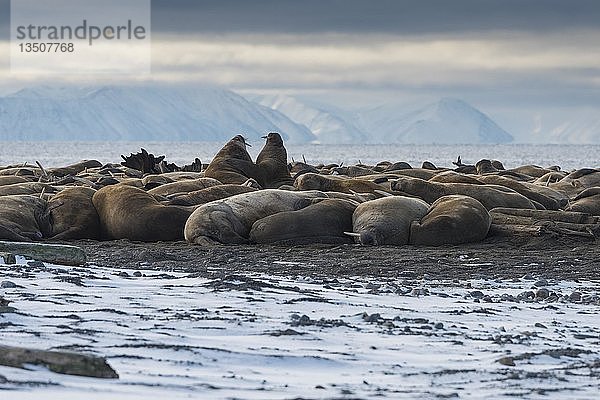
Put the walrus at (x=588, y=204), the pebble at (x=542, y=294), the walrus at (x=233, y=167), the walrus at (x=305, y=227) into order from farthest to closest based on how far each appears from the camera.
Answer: the walrus at (x=233, y=167) → the walrus at (x=588, y=204) → the walrus at (x=305, y=227) → the pebble at (x=542, y=294)

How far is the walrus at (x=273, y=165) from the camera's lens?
1617 cm

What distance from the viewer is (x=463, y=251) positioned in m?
10.9

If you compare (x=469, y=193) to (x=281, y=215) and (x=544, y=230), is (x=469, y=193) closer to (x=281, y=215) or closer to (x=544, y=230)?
(x=544, y=230)

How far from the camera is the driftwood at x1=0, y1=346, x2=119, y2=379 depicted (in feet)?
13.8

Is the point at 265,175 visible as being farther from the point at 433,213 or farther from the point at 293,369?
the point at 293,369

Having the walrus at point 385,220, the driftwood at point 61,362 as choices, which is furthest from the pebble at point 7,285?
the walrus at point 385,220

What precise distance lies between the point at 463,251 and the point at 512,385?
6.36 metres

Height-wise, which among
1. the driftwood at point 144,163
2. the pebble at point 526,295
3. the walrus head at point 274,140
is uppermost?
the walrus head at point 274,140

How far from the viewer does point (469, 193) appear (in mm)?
13945

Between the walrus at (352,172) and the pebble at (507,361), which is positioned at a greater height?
the walrus at (352,172)

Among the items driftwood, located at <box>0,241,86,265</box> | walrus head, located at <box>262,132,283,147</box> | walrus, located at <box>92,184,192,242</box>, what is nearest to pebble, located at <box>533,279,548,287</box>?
driftwood, located at <box>0,241,86,265</box>

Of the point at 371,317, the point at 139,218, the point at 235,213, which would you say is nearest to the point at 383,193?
the point at 235,213

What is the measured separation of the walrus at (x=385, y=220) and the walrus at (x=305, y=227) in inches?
6.6

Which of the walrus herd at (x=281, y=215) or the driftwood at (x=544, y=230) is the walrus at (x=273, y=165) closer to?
the walrus herd at (x=281, y=215)
